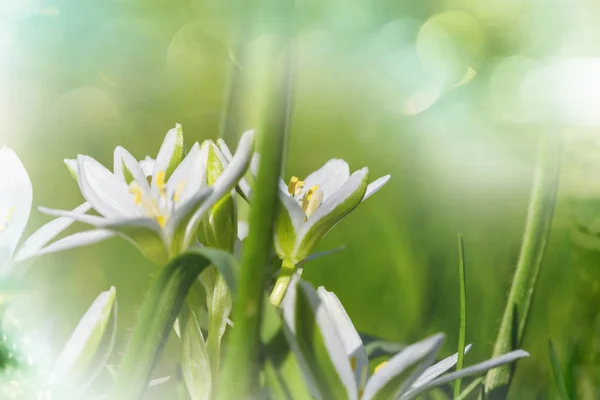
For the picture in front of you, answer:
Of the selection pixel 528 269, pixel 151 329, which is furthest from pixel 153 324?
pixel 528 269

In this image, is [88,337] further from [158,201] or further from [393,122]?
[393,122]

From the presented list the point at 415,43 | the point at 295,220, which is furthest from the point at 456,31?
the point at 295,220

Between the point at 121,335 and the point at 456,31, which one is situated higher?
the point at 456,31

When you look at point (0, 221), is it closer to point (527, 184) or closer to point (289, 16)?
point (289, 16)

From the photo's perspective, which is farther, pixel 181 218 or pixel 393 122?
pixel 393 122

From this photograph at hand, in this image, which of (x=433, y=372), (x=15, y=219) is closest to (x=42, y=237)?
(x=15, y=219)
